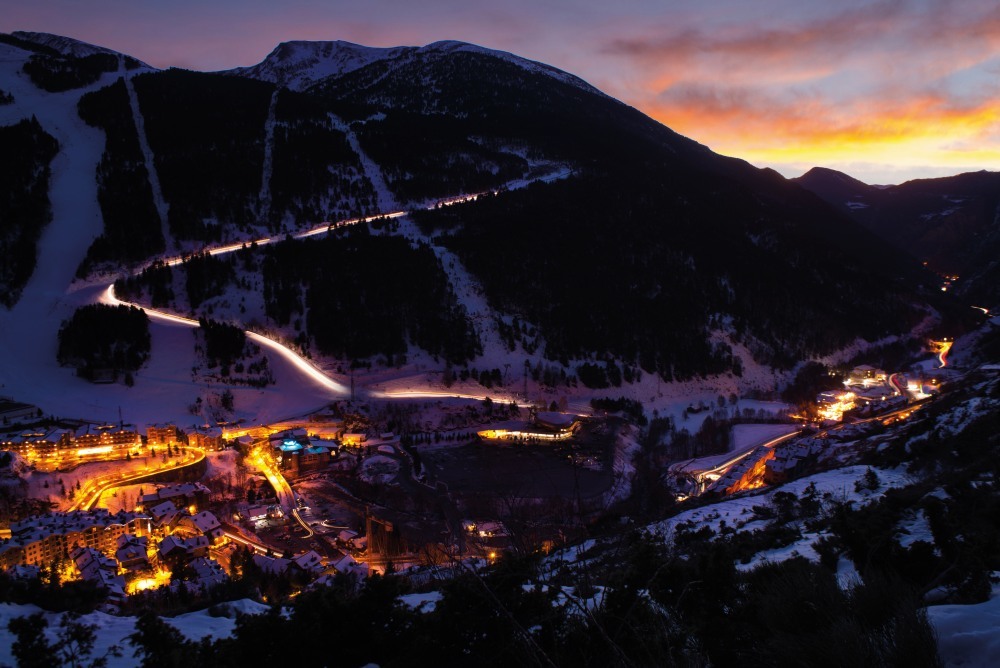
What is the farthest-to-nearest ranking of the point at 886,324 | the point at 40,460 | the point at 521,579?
the point at 886,324 → the point at 40,460 → the point at 521,579

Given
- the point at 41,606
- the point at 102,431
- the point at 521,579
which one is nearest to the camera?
the point at 521,579

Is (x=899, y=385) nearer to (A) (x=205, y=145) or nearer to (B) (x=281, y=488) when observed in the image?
(B) (x=281, y=488)

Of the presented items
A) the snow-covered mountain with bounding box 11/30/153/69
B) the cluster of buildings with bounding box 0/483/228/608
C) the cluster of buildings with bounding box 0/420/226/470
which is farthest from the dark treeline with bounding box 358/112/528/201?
the snow-covered mountain with bounding box 11/30/153/69

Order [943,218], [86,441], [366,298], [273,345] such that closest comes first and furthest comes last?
[86,441] < [273,345] < [366,298] < [943,218]

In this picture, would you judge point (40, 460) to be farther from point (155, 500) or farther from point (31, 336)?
point (31, 336)

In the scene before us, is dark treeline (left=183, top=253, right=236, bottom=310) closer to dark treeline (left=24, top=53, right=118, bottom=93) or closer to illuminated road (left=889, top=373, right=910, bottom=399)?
dark treeline (left=24, top=53, right=118, bottom=93)

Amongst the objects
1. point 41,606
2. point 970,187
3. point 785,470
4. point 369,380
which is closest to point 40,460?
point 369,380

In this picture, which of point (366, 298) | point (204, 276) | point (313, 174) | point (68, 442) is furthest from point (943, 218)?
point (68, 442)
